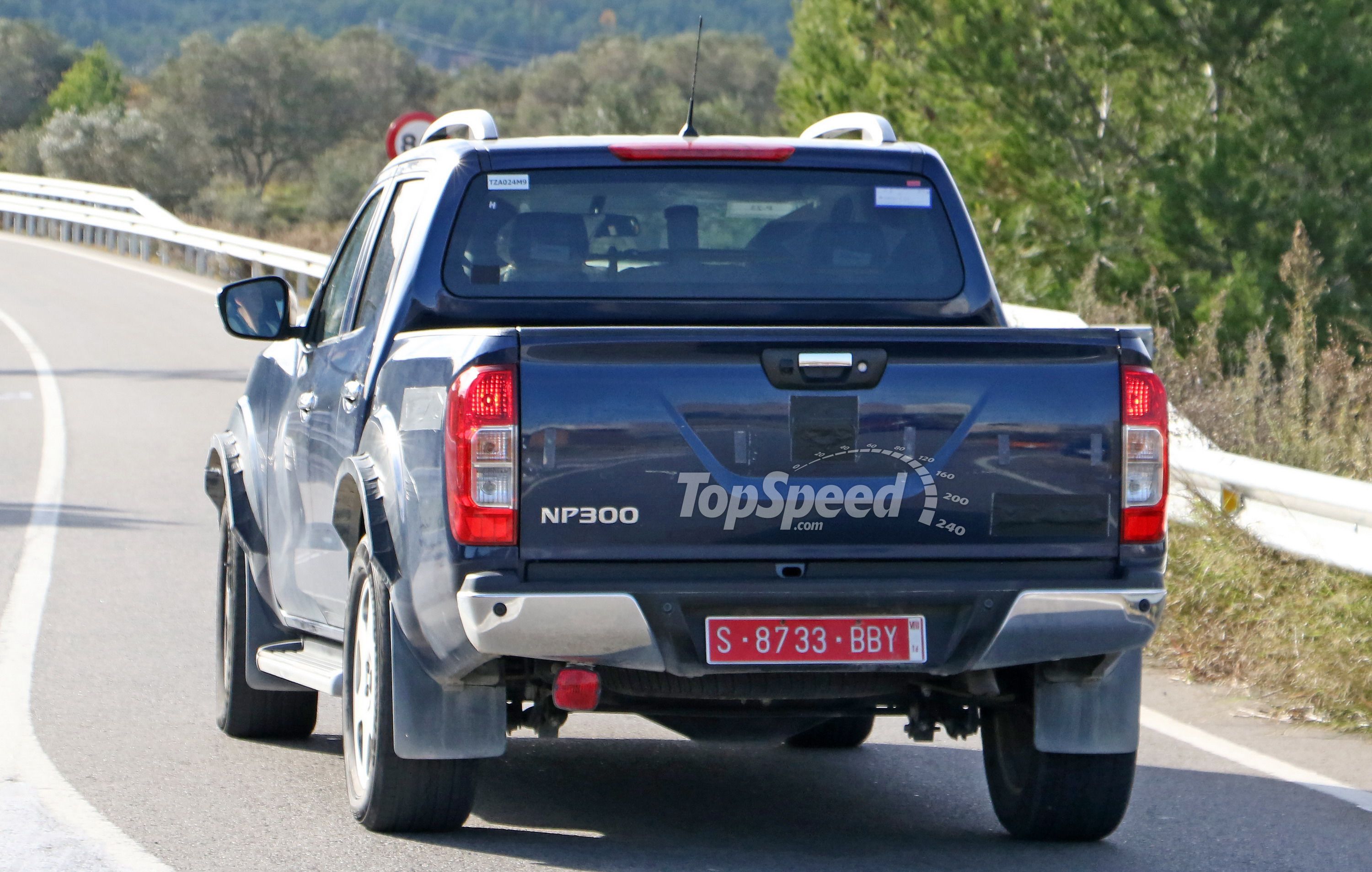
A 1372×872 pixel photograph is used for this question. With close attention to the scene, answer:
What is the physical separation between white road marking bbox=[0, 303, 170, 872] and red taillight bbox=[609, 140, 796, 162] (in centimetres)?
232

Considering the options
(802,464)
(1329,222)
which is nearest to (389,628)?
(802,464)

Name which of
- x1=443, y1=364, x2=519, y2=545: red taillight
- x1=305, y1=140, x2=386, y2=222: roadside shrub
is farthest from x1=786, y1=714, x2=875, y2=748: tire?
x1=305, y1=140, x2=386, y2=222: roadside shrub

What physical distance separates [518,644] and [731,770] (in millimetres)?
2014

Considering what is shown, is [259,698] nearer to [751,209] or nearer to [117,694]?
[117,694]

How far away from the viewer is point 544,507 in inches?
194

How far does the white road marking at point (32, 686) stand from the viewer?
Result: 5656 millimetres

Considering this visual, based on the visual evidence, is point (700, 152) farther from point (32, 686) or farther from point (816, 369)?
point (32, 686)

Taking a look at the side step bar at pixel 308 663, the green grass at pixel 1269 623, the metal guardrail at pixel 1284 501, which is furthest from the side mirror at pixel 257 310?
the green grass at pixel 1269 623

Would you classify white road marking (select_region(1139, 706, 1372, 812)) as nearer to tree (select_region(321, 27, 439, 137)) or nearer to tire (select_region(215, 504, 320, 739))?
tire (select_region(215, 504, 320, 739))

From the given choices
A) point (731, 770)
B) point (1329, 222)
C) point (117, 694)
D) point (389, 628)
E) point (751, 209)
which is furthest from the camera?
point (1329, 222)

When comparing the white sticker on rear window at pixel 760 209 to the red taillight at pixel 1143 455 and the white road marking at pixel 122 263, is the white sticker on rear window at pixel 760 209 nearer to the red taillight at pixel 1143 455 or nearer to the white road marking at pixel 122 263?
the red taillight at pixel 1143 455

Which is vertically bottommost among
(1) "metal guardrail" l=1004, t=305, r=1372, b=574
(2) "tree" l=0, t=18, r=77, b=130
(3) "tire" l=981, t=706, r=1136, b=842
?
(3) "tire" l=981, t=706, r=1136, b=842

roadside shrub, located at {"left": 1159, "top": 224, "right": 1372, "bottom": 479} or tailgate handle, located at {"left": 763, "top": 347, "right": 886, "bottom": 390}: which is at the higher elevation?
tailgate handle, located at {"left": 763, "top": 347, "right": 886, "bottom": 390}

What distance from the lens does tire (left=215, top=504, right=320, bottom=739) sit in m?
7.02
